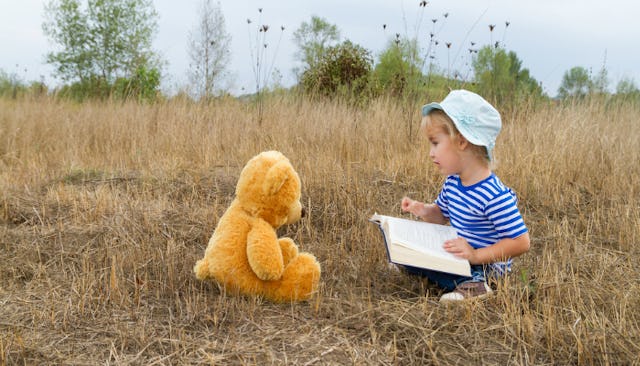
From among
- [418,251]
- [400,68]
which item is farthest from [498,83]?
[418,251]

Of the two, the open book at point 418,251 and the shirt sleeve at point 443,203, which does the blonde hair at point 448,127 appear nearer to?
the shirt sleeve at point 443,203

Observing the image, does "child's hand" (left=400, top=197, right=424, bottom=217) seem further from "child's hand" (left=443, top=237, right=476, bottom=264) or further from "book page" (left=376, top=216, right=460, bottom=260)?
"child's hand" (left=443, top=237, right=476, bottom=264)

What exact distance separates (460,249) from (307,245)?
134 cm

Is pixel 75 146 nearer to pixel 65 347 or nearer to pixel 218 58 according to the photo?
pixel 218 58

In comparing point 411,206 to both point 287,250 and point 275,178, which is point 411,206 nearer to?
point 287,250

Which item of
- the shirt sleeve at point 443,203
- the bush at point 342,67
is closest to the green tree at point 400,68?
the bush at point 342,67

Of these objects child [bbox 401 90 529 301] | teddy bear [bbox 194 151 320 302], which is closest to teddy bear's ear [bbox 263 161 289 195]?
teddy bear [bbox 194 151 320 302]

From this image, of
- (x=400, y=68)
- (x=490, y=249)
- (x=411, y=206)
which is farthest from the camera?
(x=400, y=68)

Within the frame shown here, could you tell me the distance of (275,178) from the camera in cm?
257

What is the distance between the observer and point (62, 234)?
375 centimetres

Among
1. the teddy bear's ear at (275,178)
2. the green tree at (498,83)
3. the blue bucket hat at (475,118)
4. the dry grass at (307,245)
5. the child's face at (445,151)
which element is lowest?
the dry grass at (307,245)

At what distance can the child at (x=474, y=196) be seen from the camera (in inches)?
108

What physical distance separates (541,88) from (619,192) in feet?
12.1

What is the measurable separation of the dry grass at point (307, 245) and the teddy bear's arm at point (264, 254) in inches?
8.1
